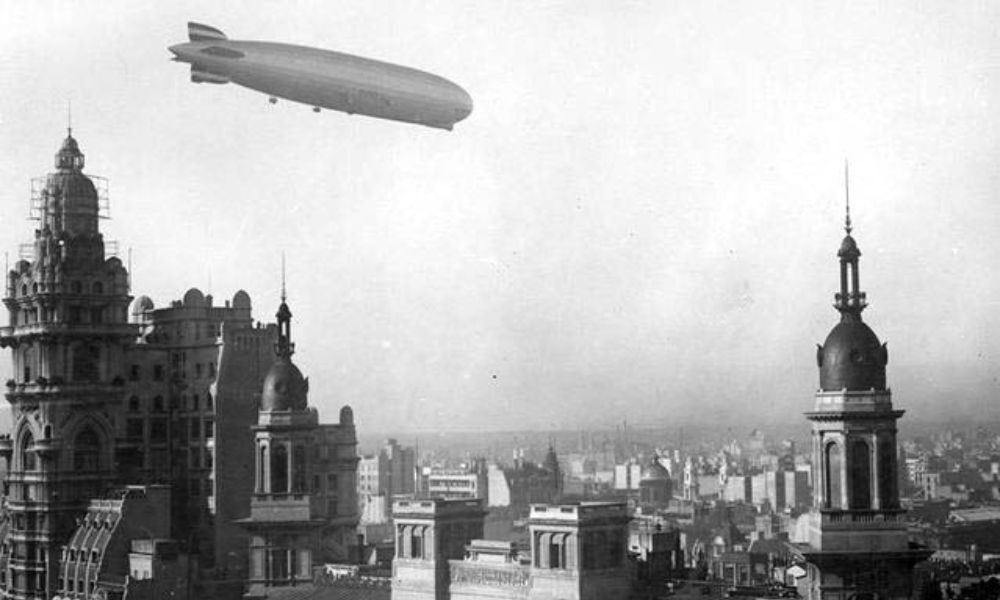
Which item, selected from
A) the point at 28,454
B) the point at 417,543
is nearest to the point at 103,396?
the point at 28,454

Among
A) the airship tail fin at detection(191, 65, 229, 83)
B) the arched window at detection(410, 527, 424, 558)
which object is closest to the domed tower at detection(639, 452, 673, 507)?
A: the arched window at detection(410, 527, 424, 558)

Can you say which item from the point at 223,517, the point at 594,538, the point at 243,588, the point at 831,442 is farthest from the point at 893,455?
the point at 223,517

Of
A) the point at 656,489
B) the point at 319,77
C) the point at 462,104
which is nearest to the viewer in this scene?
the point at 319,77

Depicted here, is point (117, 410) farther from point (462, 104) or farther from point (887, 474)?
point (887, 474)

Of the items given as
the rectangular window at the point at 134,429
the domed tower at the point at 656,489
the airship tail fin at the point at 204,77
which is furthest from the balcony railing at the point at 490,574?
the domed tower at the point at 656,489

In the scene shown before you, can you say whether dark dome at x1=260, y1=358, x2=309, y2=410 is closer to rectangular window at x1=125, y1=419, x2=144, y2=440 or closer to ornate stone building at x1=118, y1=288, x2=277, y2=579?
ornate stone building at x1=118, y1=288, x2=277, y2=579
